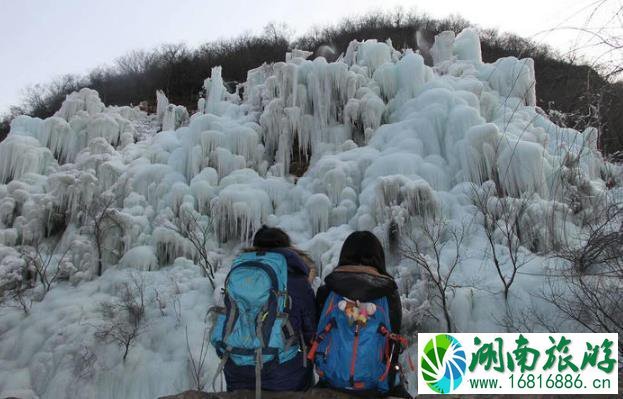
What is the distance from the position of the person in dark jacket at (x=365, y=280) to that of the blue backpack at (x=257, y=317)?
0.26 m

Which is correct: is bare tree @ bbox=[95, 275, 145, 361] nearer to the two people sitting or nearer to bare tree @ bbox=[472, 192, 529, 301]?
the two people sitting

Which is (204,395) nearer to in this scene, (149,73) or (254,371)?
(254,371)

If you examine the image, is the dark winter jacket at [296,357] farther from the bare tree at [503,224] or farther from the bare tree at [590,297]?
the bare tree at [503,224]

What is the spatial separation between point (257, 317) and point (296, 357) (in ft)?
1.14

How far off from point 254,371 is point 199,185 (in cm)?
928

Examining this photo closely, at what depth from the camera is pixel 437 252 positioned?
821 cm

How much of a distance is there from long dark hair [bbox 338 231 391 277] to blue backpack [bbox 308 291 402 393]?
207 mm

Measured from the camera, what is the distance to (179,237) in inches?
407

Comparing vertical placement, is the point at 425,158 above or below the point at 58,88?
below

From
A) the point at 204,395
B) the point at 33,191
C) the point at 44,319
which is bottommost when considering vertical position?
the point at 44,319

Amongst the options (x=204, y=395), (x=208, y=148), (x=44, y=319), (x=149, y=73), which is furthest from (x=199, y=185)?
(x=149, y=73)

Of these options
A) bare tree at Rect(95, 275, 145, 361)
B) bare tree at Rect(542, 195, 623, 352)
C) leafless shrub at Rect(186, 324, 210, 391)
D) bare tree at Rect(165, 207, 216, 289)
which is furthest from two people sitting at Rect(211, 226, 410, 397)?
bare tree at Rect(165, 207, 216, 289)

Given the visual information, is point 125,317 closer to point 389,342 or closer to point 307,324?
point 307,324

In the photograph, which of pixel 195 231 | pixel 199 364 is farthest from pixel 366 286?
pixel 195 231
